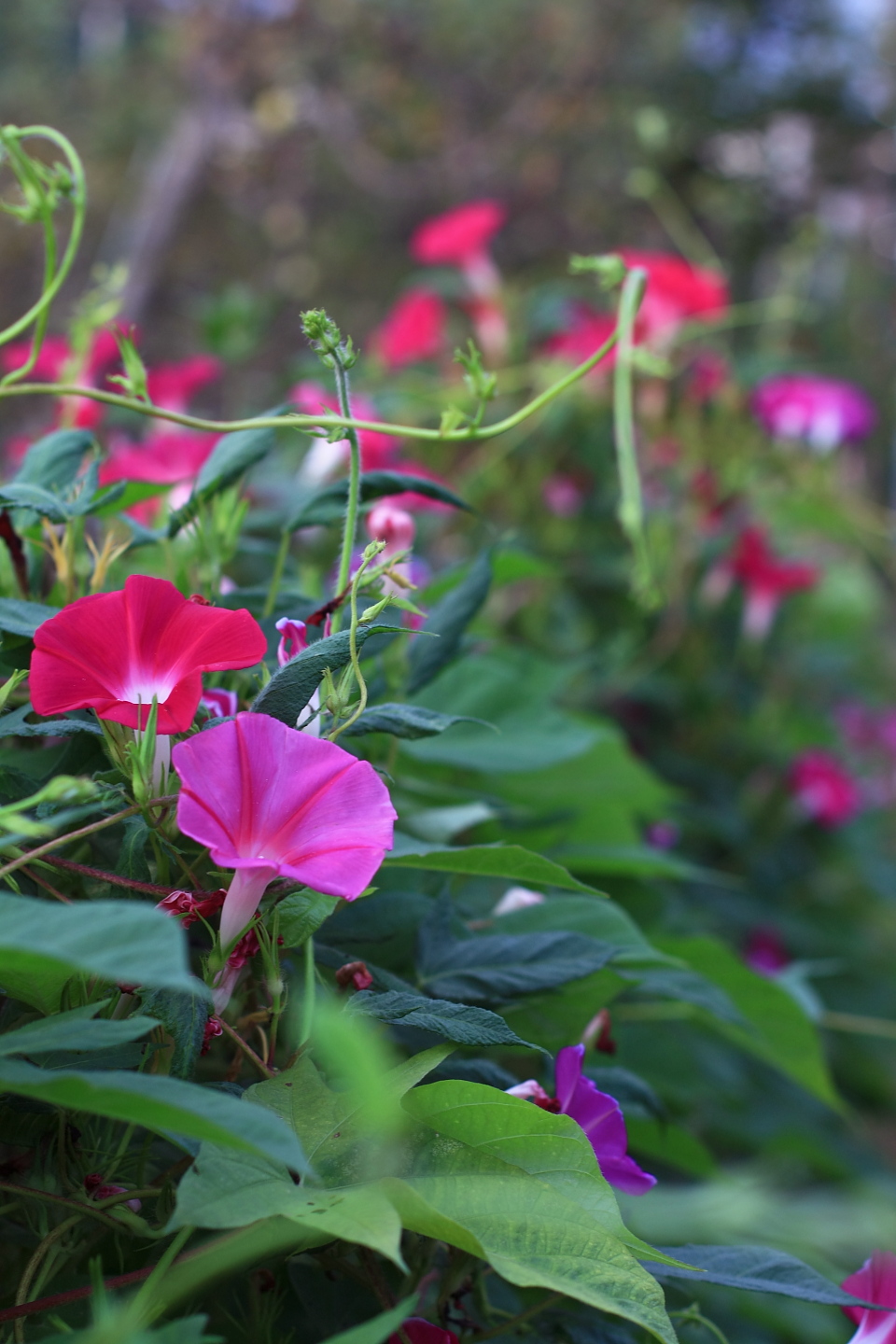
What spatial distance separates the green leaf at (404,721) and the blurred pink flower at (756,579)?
968 millimetres

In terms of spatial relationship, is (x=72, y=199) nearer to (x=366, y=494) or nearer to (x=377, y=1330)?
(x=366, y=494)

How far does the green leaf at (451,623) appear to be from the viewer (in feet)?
1.77

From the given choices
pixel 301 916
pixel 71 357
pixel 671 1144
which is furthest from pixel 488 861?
pixel 71 357

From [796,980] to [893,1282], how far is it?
16.9 inches

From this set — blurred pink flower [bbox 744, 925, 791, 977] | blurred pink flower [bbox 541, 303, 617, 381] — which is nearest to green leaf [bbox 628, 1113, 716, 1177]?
blurred pink flower [bbox 744, 925, 791, 977]

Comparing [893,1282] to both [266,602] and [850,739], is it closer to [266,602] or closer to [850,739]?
[266,602]

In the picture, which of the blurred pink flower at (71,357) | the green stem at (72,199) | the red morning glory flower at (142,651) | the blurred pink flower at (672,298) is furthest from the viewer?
the blurred pink flower at (672,298)

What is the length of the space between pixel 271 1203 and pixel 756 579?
44.3 inches

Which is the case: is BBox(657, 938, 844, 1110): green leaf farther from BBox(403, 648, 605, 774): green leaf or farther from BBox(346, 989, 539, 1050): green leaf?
BBox(346, 989, 539, 1050): green leaf

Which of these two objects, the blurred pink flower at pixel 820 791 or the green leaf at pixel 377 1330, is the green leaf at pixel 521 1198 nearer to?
the green leaf at pixel 377 1330

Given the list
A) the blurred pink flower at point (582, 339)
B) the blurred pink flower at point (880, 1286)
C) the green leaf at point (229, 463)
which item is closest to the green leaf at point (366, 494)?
the green leaf at point (229, 463)

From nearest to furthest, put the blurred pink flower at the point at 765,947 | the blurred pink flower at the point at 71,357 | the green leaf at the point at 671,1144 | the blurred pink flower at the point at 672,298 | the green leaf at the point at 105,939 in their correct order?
the green leaf at the point at 105,939 < the green leaf at the point at 671,1144 < the blurred pink flower at the point at 71,357 < the blurred pink flower at the point at 672,298 < the blurred pink flower at the point at 765,947

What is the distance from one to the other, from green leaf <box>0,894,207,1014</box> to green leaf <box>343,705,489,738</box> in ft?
0.46

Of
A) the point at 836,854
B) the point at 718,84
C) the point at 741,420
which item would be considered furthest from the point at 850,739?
the point at 718,84
